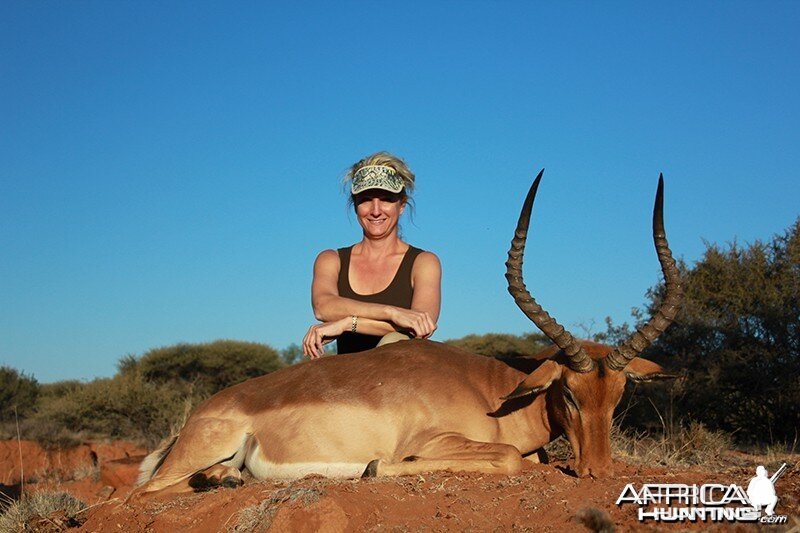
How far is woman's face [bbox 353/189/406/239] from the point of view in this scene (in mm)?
8773

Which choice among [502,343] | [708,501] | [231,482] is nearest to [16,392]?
[502,343]

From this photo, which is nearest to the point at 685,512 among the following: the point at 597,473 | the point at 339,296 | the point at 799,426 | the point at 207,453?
the point at 597,473

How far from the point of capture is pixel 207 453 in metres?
6.76

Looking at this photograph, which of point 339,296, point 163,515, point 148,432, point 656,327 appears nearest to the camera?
point 163,515

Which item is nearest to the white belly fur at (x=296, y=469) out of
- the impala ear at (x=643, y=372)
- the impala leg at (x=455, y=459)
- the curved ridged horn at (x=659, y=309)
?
the impala leg at (x=455, y=459)

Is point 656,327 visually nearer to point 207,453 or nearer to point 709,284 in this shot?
point 207,453

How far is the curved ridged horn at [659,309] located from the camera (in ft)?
21.1

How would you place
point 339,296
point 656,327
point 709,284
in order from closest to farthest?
point 656,327
point 339,296
point 709,284

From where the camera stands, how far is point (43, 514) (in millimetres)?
6258

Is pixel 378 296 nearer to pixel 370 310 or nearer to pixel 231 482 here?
pixel 370 310

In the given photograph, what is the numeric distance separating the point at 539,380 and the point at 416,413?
1.03m

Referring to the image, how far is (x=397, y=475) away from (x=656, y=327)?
7.74 feet

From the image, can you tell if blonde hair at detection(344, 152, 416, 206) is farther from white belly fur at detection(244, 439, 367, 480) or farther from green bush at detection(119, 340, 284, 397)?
green bush at detection(119, 340, 284, 397)

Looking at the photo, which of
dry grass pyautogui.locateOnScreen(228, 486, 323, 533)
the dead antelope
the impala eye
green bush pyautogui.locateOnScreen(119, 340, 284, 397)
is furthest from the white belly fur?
green bush pyautogui.locateOnScreen(119, 340, 284, 397)
